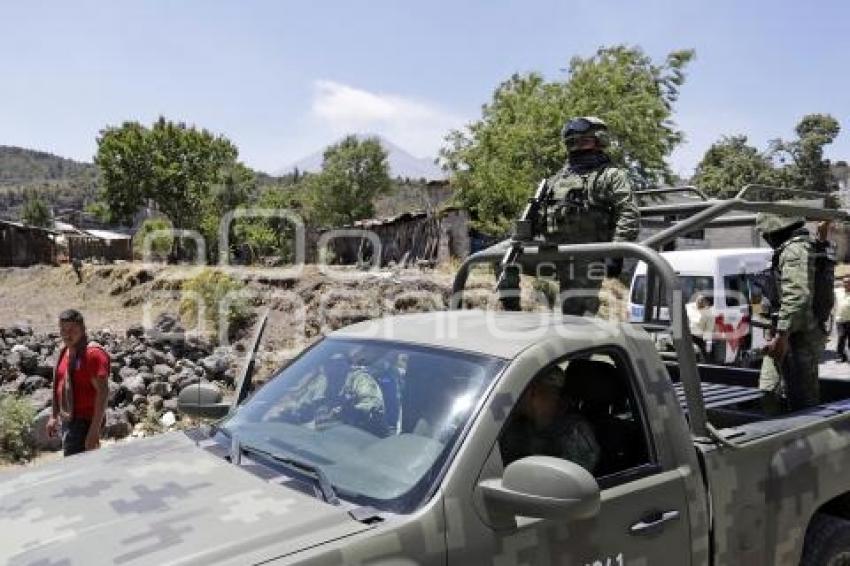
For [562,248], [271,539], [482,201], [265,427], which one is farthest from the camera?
[482,201]

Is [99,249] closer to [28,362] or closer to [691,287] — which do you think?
[28,362]

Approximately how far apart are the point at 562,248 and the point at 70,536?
254 centimetres

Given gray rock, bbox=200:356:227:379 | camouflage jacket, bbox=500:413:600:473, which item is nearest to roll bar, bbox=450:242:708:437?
camouflage jacket, bbox=500:413:600:473

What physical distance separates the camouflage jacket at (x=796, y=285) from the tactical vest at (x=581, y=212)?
→ 1.14 metres

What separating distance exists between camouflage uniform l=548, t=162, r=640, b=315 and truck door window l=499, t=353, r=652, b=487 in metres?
1.75

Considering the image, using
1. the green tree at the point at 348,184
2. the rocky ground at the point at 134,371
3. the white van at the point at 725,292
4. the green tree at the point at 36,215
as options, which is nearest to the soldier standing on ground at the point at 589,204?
the rocky ground at the point at 134,371

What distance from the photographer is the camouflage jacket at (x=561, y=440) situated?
2.74m

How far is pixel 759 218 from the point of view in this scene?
543cm

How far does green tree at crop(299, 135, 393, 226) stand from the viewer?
57.8 m

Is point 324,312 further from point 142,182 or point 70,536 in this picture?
point 142,182

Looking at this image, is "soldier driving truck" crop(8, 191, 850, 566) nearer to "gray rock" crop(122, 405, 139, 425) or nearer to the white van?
"gray rock" crop(122, 405, 139, 425)

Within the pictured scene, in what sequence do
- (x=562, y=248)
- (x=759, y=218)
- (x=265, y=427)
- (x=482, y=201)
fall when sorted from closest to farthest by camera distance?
1. (x=265, y=427)
2. (x=562, y=248)
3. (x=759, y=218)
4. (x=482, y=201)

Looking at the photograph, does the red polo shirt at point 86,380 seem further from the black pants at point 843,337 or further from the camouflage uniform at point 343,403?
the black pants at point 843,337

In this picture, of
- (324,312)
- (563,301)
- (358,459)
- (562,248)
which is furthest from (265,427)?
(324,312)
